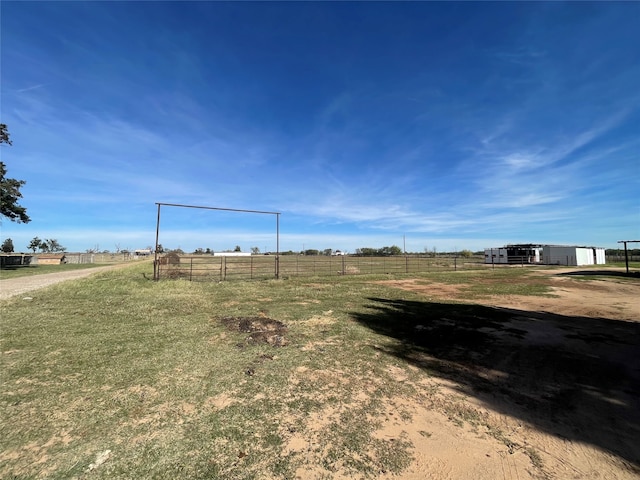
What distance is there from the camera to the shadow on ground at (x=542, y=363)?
10.6 ft

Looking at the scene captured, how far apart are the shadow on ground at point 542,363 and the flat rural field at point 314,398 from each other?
0.03m

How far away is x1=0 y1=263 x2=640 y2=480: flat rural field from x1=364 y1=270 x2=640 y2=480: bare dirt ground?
0.02m

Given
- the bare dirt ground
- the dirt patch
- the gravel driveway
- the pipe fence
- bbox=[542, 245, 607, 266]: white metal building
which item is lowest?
the bare dirt ground

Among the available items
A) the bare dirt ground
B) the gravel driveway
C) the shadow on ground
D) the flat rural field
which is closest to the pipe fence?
the gravel driveway

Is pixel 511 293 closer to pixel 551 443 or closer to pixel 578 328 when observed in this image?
pixel 578 328

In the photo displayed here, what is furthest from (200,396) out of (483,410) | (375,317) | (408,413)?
(375,317)

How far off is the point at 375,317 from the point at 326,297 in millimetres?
3757

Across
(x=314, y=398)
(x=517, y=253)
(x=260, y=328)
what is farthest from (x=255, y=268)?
(x=517, y=253)

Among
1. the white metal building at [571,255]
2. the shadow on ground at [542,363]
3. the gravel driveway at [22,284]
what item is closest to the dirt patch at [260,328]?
the shadow on ground at [542,363]

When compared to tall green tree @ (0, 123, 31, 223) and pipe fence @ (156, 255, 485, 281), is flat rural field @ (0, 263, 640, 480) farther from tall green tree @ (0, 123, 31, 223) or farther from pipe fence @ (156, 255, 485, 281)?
tall green tree @ (0, 123, 31, 223)

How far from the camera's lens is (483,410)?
11.4 feet

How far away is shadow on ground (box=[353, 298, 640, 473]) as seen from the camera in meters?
3.23

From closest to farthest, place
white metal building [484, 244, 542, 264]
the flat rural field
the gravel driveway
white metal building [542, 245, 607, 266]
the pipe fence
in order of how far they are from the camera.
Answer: the flat rural field < the gravel driveway < the pipe fence < white metal building [542, 245, 607, 266] < white metal building [484, 244, 542, 264]

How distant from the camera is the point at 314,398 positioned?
367 centimetres
